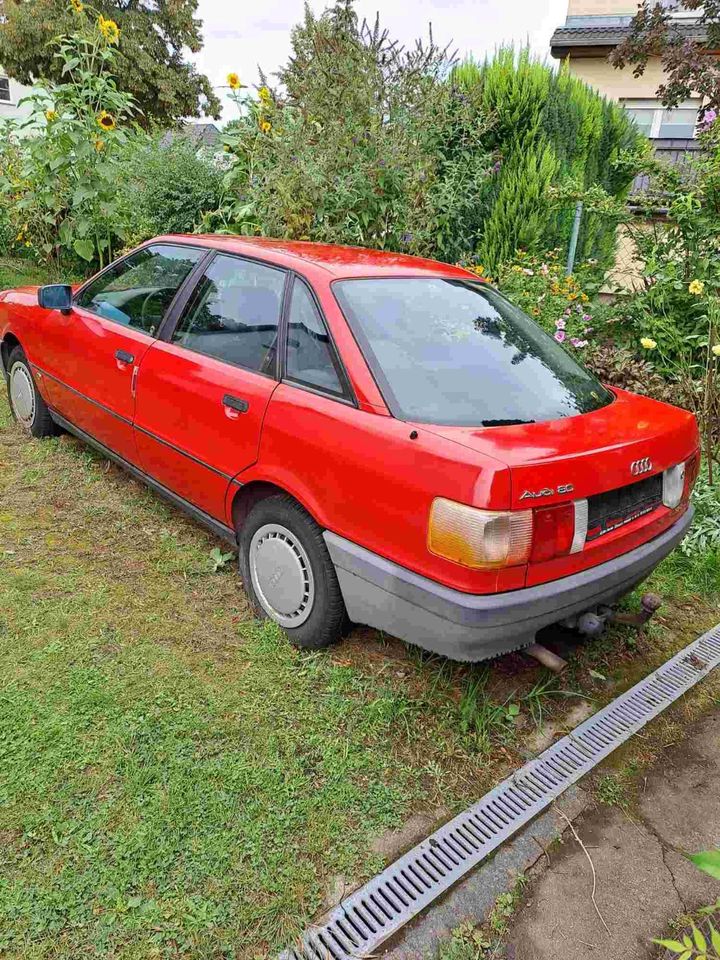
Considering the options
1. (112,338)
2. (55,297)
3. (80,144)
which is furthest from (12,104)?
(112,338)

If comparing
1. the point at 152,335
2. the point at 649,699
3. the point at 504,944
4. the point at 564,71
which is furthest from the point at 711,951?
the point at 564,71

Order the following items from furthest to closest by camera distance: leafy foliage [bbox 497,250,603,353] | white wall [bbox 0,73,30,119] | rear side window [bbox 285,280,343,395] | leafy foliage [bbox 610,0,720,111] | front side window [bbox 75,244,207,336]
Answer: white wall [bbox 0,73,30,119]
leafy foliage [bbox 610,0,720,111]
leafy foliage [bbox 497,250,603,353]
front side window [bbox 75,244,207,336]
rear side window [bbox 285,280,343,395]

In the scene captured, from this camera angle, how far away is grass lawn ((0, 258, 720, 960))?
6.00 feet

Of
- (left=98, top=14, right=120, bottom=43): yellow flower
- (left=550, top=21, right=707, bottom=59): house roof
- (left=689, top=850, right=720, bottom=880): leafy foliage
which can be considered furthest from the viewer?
(left=550, top=21, right=707, bottom=59): house roof

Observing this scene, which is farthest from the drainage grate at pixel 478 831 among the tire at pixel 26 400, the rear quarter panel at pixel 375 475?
the tire at pixel 26 400

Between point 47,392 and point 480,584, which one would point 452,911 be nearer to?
→ point 480,584

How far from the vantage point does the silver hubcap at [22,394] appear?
465cm

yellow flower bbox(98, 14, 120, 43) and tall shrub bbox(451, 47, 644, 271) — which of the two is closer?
yellow flower bbox(98, 14, 120, 43)

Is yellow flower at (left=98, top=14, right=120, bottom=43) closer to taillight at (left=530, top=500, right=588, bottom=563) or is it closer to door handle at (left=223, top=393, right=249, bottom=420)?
door handle at (left=223, top=393, right=249, bottom=420)

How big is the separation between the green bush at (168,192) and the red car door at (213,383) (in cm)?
497

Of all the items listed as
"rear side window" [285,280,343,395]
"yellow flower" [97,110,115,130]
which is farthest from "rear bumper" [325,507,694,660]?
"yellow flower" [97,110,115,130]

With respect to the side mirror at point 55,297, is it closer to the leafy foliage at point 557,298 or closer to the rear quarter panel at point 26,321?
the rear quarter panel at point 26,321

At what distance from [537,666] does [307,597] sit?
1.04 meters

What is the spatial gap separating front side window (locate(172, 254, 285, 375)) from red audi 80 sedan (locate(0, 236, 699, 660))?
0.01 m
